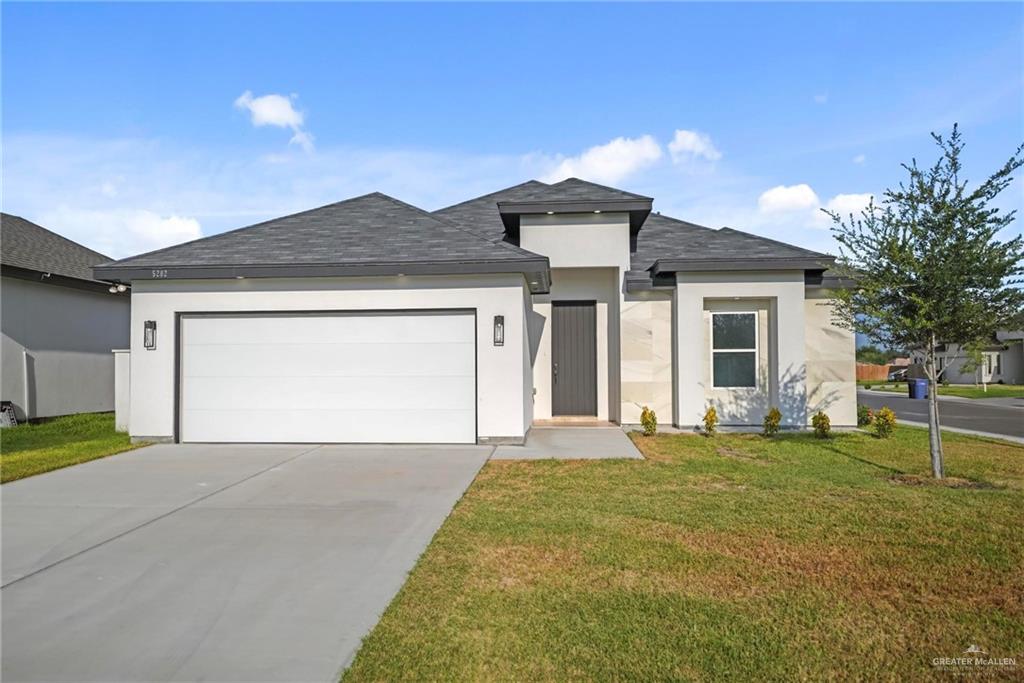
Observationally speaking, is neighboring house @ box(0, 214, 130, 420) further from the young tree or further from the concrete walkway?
the young tree

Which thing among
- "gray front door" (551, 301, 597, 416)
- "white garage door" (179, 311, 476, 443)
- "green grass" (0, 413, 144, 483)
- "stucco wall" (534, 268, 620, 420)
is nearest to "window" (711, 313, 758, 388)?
"stucco wall" (534, 268, 620, 420)

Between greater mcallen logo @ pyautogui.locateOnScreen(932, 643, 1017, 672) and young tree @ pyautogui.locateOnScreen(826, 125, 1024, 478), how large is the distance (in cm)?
541

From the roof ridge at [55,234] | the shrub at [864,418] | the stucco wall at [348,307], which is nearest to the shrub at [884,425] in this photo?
the shrub at [864,418]

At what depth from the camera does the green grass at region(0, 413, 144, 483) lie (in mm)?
8587

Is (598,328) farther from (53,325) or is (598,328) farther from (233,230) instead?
(53,325)

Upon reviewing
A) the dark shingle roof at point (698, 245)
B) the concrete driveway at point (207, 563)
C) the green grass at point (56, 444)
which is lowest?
the concrete driveway at point (207, 563)

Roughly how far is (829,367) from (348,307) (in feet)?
31.5

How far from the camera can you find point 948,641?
3299 mm

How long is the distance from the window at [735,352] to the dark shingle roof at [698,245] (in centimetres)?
125

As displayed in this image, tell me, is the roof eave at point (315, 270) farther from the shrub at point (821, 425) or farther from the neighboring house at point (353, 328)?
the shrub at point (821, 425)

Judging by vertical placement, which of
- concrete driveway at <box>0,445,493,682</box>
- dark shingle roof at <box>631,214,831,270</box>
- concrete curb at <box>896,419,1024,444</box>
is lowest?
concrete curb at <box>896,419,1024,444</box>

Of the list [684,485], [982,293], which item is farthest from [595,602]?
[982,293]

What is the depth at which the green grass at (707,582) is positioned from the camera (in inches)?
122

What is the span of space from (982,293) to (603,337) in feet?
23.5
